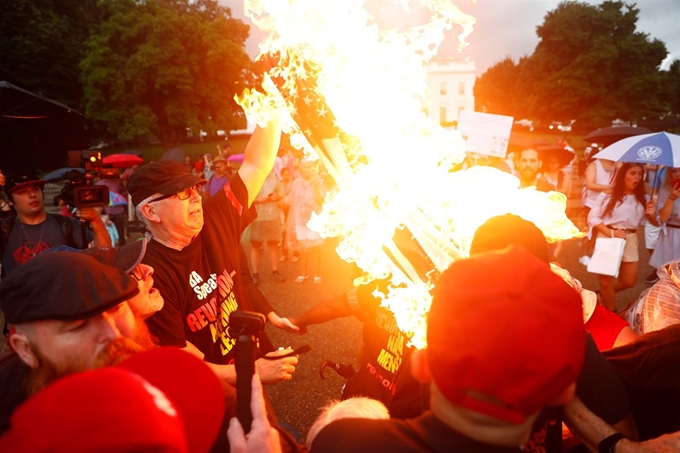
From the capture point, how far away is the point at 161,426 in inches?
38.2

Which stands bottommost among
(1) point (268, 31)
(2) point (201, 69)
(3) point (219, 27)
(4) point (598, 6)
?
(1) point (268, 31)

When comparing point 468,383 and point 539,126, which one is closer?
point 468,383

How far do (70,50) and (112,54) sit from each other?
10.8ft

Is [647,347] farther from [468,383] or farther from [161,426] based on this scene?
[161,426]

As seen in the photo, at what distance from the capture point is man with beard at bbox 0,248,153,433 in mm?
1397

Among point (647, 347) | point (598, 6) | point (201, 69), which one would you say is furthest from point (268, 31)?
point (598, 6)

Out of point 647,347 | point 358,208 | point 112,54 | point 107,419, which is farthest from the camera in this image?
point 112,54

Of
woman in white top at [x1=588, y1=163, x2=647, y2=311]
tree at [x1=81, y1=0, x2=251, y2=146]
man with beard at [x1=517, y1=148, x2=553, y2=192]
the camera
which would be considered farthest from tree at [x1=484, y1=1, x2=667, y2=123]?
the camera

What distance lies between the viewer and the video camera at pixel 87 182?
4.35 metres

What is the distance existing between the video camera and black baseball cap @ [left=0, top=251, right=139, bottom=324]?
331 cm

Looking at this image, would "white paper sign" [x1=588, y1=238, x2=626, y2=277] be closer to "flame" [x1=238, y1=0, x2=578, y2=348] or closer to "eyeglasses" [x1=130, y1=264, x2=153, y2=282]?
"flame" [x1=238, y1=0, x2=578, y2=348]

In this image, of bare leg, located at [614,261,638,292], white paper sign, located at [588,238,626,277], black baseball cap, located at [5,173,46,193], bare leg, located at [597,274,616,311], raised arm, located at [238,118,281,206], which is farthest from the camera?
bare leg, located at [614,261,638,292]

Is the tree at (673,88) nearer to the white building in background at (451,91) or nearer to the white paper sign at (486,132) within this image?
the white building in background at (451,91)

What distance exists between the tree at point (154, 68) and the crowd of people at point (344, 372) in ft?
105
